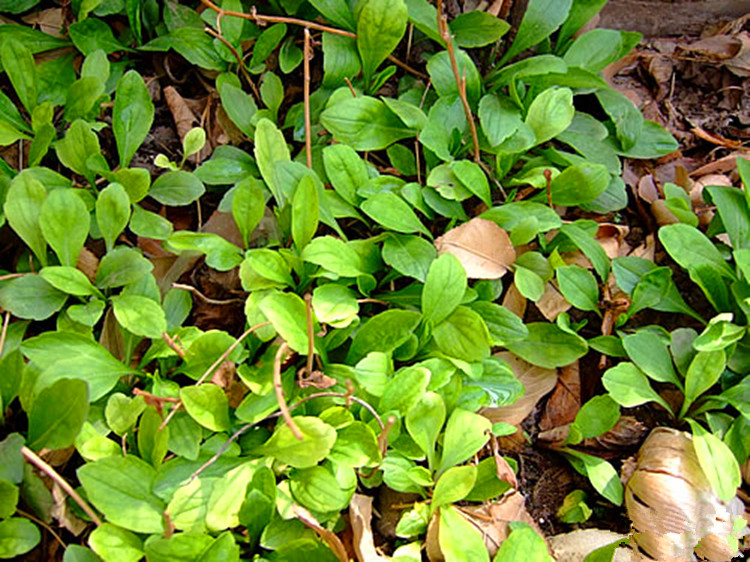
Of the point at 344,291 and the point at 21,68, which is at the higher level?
the point at 21,68

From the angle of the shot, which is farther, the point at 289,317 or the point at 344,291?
the point at 344,291

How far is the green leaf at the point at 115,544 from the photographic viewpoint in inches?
40.0

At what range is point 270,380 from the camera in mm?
1174

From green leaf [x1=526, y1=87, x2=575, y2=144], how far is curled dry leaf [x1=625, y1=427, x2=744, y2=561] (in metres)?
0.63

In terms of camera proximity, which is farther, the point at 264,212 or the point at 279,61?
the point at 279,61

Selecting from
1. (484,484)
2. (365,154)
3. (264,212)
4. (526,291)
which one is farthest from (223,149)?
(484,484)

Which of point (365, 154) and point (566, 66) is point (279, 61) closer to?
point (365, 154)

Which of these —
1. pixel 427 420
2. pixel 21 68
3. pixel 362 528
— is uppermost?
pixel 21 68

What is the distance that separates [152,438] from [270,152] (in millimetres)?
556

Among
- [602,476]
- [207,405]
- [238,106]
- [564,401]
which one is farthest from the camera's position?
[238,106]

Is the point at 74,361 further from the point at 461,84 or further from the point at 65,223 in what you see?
the point at 461,84

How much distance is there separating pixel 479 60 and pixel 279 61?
45 cm

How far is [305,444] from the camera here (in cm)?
107

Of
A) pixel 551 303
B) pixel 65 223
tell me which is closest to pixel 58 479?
pixel 65 223
